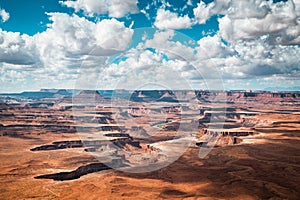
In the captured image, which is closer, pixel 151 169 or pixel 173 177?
pixel 173 177

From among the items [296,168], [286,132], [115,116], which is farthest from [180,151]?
[115,116]

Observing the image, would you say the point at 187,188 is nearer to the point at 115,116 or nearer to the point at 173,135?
the point at 173,135

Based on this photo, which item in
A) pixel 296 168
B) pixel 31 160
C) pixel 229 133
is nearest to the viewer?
pixel 296 168

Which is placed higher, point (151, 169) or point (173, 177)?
point (173, 177)

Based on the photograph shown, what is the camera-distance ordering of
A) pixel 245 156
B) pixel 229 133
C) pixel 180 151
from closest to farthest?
pixel 245 156 < pixel 180 151 < pixel 229 133

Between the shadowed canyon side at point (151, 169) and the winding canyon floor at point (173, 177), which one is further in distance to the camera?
the shadowed canyon side at point (151, 169)

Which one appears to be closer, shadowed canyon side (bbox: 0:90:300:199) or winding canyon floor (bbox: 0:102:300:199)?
winding canyon floor (bbox: 0:102:300:199)

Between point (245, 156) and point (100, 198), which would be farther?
point (245, 156)
